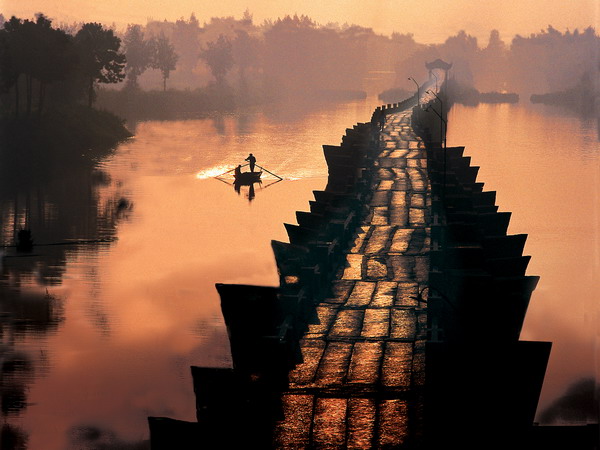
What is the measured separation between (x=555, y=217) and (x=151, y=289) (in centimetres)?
3184

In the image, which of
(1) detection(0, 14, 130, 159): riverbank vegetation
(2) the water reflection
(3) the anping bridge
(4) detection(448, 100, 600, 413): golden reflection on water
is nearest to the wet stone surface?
(3) the anping bridge

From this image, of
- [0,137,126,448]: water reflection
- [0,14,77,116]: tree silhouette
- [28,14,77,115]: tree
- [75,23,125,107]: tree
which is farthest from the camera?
[75,23,125,107]: tree

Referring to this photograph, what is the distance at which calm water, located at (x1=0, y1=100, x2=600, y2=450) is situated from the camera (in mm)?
28547

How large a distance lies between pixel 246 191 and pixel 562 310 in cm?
3569

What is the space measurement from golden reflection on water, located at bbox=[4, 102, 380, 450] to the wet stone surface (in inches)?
270

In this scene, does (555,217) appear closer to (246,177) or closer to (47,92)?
(246,177)

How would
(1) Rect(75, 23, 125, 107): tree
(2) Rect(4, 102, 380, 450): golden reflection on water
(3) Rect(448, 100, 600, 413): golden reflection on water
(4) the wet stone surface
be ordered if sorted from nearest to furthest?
1. (4) the wet stone surface
2. (2) Rect(4, 102, 380, 450): golden reflection on water
3. (3) Rect(448, 100, 600, 413): golden reflection on water
4. (1) Rect(75, 23, 125, 107): tree

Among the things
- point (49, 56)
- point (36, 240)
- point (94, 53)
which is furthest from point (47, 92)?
point (36, 240)

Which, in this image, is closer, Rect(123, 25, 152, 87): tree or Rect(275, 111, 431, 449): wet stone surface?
Rect(275, 111, 431, 449): wet stone surface

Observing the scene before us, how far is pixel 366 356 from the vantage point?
18.2 m

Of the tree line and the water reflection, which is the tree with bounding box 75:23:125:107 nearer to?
the tree line

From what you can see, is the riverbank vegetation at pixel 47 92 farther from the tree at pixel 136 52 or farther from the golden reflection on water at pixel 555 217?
the tree at pixel 136 52

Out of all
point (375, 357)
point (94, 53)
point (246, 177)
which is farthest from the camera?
point (94, 53)

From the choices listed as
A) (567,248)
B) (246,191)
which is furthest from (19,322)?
(246,191)
